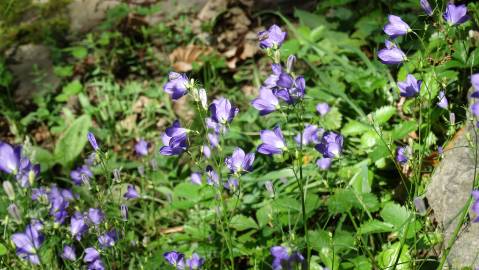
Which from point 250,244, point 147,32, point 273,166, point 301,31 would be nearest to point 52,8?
point 147,32

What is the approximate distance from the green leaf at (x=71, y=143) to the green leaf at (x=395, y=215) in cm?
214

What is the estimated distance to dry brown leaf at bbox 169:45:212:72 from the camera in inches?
162

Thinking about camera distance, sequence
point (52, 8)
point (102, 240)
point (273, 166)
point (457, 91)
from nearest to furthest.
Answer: point (102, 240), point (457, 91), point (273, 166), point (52, 8)

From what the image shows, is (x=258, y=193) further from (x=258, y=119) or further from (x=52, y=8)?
(x=52, y=8)

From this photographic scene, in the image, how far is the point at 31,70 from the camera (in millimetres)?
4508

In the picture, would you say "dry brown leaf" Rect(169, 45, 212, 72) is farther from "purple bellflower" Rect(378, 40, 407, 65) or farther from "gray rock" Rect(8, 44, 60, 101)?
"purple bellflower" Rect(378, 40, 407, 65)

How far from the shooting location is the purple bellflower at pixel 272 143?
1593 mm

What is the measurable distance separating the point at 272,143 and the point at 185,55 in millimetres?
2745

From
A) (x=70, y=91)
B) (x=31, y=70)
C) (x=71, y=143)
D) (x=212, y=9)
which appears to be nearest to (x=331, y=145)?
(x=71, y=143)

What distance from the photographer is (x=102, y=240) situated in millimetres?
1824

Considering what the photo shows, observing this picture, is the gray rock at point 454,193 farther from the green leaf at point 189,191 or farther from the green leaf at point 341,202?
the green leaf at point 189,191

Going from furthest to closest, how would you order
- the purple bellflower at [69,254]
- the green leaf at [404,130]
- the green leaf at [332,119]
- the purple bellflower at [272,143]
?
the green leaf at [332,119] → the green leaf at [404,130] → the purple bellflower at [69,254] → the purple bellflower at [272,143]

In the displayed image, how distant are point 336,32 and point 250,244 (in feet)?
5.69

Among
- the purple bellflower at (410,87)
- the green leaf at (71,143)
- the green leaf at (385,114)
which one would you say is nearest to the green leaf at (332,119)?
the green leaf at (385,114)
